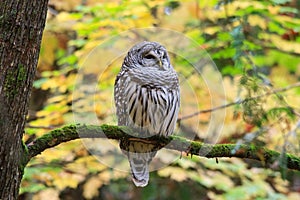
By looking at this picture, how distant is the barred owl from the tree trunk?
119cm

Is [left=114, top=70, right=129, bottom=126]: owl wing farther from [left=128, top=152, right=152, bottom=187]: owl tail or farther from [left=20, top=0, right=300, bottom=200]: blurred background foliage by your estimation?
[left=20, top=0, right=300, bottom=200]: blurred background foliage

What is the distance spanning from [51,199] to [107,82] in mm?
1413

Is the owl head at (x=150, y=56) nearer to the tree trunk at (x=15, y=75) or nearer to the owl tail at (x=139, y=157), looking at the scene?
the owl tail at (x=139, y=157)

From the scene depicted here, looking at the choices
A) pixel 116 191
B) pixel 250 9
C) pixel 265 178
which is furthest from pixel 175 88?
pixel 116 191

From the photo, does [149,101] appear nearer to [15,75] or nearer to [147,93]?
[147,93]

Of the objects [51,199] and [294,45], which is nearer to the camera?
[51,199]

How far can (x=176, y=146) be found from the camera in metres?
3.23

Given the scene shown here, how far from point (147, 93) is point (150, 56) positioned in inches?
10.7

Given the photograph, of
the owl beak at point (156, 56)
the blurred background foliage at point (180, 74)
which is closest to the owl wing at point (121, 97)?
the owl beak at point (156, 56)

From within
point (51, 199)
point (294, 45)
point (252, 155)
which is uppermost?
point (294, 45)

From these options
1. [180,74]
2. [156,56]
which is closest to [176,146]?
[156,56]

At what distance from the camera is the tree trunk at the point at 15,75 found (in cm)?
273

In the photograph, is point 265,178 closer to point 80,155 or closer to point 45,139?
point 80,155

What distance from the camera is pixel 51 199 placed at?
5.87m
